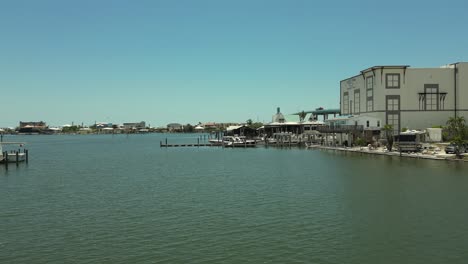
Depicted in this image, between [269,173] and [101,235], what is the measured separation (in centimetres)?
3044

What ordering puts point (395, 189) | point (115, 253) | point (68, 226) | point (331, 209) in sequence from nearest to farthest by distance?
1. point (115, 253)
2. point (68, 226)
3. point (331, 209)
4. point (395, 189)

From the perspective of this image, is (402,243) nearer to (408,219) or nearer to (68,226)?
(408,219)

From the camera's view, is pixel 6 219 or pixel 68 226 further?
pixel 6 219

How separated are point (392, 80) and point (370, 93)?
5817 millimetres

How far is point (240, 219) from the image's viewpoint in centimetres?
2623

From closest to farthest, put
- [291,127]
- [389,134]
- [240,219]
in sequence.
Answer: [240,219]
[389,134]
[291,127]

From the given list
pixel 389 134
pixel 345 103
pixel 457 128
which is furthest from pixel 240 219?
pixel 345 103

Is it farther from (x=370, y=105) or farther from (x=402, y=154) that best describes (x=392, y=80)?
(x=402, y=154)

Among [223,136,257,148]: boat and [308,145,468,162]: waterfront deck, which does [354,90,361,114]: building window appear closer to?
[308,145,468,162]: waterfront deck

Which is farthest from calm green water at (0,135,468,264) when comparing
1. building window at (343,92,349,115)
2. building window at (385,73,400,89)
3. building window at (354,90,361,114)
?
building window at (343,92,349,115)

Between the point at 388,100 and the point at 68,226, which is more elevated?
the point at 388,100

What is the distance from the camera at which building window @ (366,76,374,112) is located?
305 ft

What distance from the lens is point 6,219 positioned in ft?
89.5

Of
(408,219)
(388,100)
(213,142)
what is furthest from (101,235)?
(213,142)
